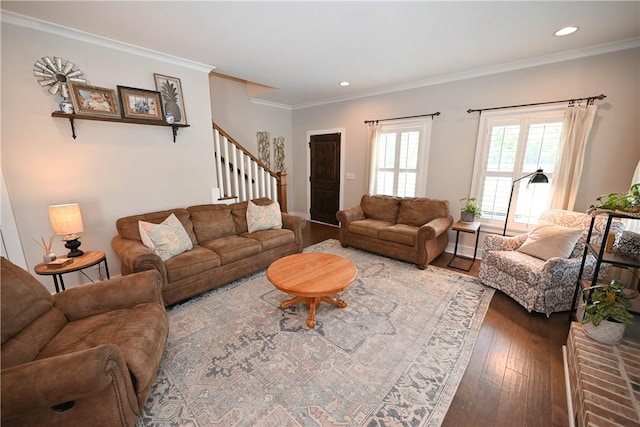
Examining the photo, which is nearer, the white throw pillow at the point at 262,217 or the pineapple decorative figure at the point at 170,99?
the pineapple decorative figure at the point at 170,99

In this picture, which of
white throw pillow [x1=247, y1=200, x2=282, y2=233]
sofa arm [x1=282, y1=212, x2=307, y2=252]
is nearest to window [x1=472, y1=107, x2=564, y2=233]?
sofa arm [x1=282, y1=212, x2=307, y2=252]

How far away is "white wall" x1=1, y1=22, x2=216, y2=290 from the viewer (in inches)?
89.0

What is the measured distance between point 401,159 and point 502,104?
155cm

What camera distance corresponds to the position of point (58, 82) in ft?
7.83

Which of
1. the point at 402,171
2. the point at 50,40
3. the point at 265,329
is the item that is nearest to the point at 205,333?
the point at 265,329

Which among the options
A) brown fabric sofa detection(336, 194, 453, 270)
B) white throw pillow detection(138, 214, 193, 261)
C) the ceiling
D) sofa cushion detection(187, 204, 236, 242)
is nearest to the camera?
the ceiling

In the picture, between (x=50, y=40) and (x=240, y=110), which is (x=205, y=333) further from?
(x=240, y=110)

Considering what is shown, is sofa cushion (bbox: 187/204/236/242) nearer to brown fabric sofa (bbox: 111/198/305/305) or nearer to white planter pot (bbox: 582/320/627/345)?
brown fabric sofa (bbox: 111/198/305/305)

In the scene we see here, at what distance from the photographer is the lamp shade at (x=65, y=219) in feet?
7.23

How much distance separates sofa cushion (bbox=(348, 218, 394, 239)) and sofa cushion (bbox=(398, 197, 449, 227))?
0.93 ft

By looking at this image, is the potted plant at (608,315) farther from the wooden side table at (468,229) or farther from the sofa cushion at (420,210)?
the sofa cushion at (420,210)

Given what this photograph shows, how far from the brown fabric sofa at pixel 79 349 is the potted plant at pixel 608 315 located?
2899 mm

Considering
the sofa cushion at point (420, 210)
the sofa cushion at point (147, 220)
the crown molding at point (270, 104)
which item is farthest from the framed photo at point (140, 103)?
the sofa cushion at point (420, 210)

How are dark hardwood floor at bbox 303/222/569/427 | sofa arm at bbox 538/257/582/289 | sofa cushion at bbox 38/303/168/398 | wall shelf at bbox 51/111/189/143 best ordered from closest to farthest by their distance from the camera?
sofa cushion at bbox 38/303/168/398 → dark hardwood floor at bbox 303/222/569/427 → sofa arm at bbox 538/257/582/289 → wall shelf at bbox 51/111/189/143
